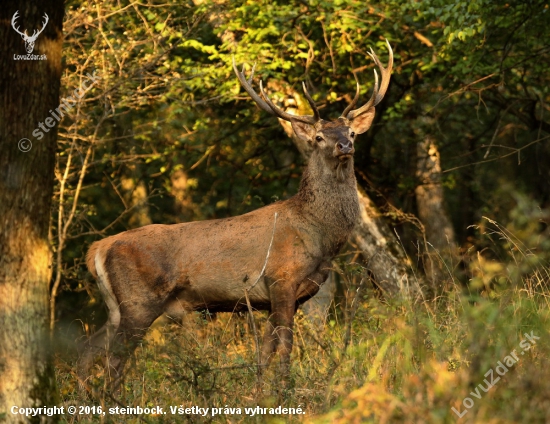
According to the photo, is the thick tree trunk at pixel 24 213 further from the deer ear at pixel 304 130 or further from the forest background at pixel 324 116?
the deer ear at pixel 304 130

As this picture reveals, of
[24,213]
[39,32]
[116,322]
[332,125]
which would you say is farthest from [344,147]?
[24,213]

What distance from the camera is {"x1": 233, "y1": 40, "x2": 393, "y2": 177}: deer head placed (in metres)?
7.93

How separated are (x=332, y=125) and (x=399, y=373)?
317 cm

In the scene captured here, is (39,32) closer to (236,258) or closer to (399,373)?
(236,258)

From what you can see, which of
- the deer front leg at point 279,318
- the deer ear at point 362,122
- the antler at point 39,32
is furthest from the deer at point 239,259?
the antler at point 39,32

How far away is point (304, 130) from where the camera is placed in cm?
849

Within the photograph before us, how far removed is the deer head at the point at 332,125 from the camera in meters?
7.93

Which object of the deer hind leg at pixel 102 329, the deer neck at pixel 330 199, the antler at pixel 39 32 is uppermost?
the antler at pixel 39 32

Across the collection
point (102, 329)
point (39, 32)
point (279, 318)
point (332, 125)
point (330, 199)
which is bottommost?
point (102, 329)

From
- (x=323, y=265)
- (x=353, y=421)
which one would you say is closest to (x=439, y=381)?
(x=353, y=421)

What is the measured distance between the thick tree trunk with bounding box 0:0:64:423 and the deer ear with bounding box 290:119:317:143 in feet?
10.8

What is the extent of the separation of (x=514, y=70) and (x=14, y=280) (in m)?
7.94

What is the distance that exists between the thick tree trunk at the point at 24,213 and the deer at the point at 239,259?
2.06 meters

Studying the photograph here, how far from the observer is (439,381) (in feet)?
12.6
